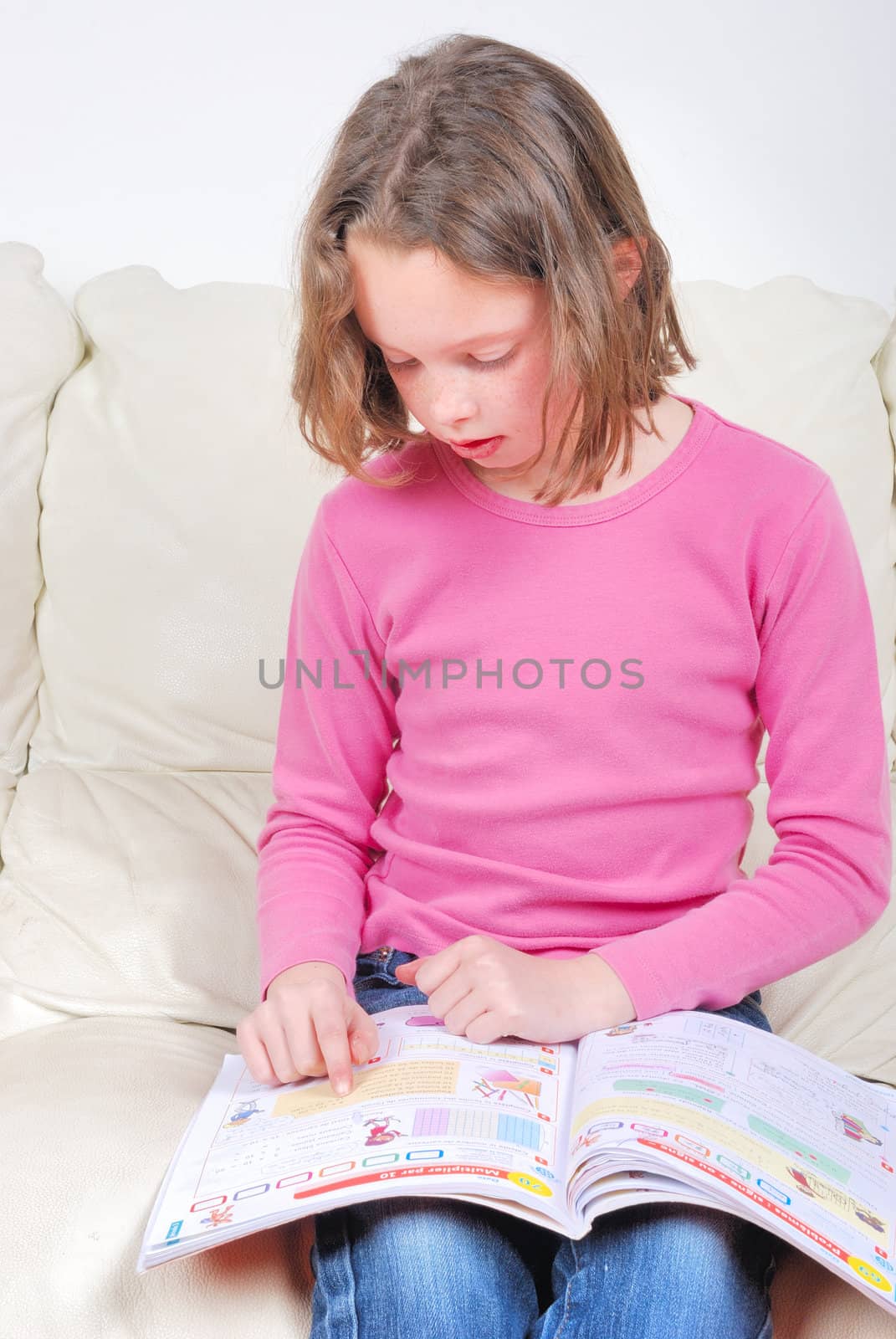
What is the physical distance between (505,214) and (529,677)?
1.03 ft

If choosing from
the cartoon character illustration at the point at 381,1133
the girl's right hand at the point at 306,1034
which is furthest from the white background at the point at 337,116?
the cartoon character illustration at the point at 381,1133

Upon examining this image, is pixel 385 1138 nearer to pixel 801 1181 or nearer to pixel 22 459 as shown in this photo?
pixel 801 1181

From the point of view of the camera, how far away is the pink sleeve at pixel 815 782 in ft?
2.75

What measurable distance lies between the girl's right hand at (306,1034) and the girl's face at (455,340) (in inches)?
14.3

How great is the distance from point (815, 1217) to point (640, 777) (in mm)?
330

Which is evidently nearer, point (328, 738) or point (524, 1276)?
point (524, 1276)

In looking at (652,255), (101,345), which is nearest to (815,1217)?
(652,255)

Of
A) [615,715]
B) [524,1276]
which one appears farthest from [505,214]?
[524,1276]

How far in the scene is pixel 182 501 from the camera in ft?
4.45

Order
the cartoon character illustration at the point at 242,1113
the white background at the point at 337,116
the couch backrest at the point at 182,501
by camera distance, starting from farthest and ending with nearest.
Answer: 1. the white background at the point at 337,116
2. the couch backrest at the point at 182,501
3. the cartoon character illustration at the point at 242,1113

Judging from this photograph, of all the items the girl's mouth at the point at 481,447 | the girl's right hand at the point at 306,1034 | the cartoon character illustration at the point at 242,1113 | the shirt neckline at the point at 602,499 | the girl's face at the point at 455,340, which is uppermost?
the girl's face at the point at 455,340

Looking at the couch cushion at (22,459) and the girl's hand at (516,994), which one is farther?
the couch cushion at (22,459)

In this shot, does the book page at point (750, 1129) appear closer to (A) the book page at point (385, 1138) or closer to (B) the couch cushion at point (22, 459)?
(A) the book page at point (385, 1138)

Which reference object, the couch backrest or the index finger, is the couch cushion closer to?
the couch backrest
